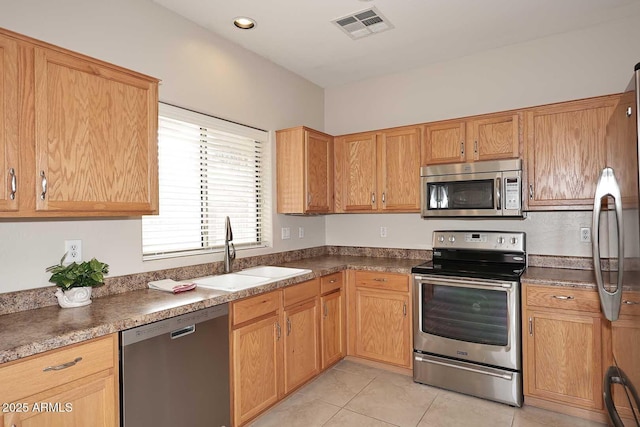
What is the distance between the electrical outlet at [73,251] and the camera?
6.43 ft

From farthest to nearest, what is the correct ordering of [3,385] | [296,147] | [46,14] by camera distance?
1. [296,147]
2. [46,14]
3. [3,385]

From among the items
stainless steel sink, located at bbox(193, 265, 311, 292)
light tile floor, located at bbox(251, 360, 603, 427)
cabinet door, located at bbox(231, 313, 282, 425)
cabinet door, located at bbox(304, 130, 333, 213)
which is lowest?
light tile floor, located at bbox(251, 360, 603, 427)

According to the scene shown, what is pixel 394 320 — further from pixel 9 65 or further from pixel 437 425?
pixel 9 65

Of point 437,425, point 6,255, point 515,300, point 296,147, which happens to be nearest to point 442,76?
point 296,147

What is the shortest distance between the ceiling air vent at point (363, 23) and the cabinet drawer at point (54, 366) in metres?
2.51

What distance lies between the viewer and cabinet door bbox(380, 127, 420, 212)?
327 centimetres

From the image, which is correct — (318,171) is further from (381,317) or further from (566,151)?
(566,151)

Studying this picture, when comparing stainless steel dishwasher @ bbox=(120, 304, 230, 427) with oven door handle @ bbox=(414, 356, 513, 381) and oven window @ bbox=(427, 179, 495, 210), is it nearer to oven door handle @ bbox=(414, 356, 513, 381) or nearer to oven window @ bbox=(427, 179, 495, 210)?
oven door handle @ bbox=(414, 356, 513, 381)

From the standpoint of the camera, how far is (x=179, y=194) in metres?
2.61

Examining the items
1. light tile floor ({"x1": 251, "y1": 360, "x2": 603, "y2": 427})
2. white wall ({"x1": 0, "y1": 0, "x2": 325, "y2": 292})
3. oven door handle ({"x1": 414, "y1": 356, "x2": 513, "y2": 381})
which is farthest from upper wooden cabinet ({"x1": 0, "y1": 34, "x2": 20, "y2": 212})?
oven door handle ({"x1": 414, "y1": 356, "x2": 513, "y2": 381})

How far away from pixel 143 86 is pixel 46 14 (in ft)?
1.87

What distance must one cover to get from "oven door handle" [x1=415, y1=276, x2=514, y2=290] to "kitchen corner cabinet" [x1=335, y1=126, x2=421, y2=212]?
0.68 m

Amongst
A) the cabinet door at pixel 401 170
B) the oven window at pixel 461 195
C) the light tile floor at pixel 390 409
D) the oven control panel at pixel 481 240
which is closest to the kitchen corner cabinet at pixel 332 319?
the light tile floor at pixel 390 409

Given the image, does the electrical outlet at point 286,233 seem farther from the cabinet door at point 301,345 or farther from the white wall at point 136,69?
the cabinet door at point 301,345
